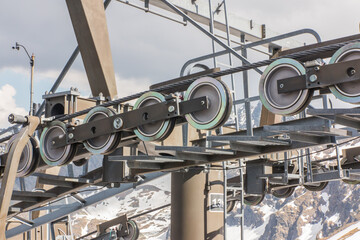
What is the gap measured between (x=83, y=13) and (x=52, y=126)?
173 centimetres

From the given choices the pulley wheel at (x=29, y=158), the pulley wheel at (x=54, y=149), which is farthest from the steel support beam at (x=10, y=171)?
the pulley wheel at (x=29, y=158)

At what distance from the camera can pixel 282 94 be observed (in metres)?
6.36

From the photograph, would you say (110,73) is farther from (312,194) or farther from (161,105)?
(312,194)

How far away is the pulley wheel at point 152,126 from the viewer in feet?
23.1

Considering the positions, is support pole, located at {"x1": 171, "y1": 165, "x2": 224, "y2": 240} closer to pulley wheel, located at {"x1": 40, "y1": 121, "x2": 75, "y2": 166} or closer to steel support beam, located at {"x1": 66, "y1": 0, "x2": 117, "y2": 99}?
steel support beam, located at {"x1": 66, "y1": 0, "x2": 117, "y2": 99}

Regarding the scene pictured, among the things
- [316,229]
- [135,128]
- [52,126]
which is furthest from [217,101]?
Answer: [316,229]

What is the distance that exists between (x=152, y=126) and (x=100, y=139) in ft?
2.95

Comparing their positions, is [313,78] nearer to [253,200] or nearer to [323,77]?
[323,77]

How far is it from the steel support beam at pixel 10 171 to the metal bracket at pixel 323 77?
348cm

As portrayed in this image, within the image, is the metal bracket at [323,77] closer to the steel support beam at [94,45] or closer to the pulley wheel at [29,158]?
the steel support beam at [94,45]

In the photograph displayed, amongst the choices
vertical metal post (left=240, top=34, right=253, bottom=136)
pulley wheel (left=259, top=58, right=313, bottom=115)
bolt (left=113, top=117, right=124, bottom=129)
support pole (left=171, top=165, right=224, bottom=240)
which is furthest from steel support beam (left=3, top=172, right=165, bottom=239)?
pulley wheel (left=259, top=58, right=313, bottom=115)

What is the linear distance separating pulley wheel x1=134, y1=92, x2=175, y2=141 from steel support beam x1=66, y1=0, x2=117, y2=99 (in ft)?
5.25

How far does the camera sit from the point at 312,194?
181000 mm

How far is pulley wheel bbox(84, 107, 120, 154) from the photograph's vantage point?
25.0ft
